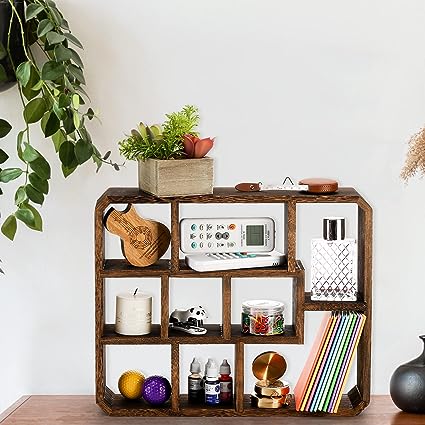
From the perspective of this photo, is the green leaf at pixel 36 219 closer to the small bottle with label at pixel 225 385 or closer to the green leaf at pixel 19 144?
the green leaf at pixel 19 144

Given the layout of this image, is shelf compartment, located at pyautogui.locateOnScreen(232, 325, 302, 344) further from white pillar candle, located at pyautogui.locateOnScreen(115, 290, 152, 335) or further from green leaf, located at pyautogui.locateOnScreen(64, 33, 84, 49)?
green leaf, located at pyautogui.locateOnScreen(64, 33, 84, 49)

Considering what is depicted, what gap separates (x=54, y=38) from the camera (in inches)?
81.8

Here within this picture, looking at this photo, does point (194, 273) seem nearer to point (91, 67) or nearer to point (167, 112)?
point (167, 112)

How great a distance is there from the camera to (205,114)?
237 cm

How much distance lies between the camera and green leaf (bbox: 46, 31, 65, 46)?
2070 millimetres

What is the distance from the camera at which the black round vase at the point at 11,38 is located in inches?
86.9

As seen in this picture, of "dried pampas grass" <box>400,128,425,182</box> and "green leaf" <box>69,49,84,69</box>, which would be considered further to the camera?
"dried pampas grass" <box>400,128,425,182</box>

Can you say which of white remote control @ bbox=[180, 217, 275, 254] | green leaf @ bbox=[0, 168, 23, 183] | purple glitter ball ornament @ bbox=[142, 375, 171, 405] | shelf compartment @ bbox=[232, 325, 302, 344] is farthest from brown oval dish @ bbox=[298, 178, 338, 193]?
green leaf @ bbox=[0, 168, 23, 183]

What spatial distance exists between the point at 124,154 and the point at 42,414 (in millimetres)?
637

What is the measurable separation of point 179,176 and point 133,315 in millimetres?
349

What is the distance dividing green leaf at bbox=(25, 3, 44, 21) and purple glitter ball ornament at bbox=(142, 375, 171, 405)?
880mm

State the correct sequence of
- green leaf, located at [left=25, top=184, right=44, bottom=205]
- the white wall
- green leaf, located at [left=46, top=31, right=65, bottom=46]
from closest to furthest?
1. green leaf, located at [left=46, top=31, right=65, bottom=46]
2. green leaf, located at [left=25, top=184, right=44, bottom=205]
3. the white wall

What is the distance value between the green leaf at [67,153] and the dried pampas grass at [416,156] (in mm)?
834

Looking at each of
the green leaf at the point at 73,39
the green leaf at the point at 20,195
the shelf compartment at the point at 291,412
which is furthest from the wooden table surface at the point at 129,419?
the green leaf at the point at 73,39
